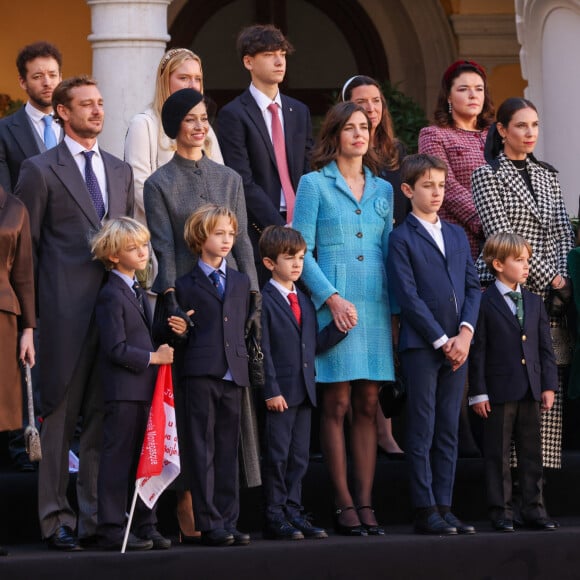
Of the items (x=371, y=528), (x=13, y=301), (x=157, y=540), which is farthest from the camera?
(x=371, y=528)

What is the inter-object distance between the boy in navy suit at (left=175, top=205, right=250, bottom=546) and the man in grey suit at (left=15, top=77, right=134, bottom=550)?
38 centimetres

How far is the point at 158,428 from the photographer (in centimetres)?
718

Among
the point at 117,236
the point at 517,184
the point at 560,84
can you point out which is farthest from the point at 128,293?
the point at 560,84

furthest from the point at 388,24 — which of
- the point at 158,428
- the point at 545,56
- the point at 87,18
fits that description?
the point at 158,428

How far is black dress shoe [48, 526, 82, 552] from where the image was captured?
7.19 meters

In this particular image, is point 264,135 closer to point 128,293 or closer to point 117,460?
point 128,293

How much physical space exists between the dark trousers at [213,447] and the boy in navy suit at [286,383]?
195 mm

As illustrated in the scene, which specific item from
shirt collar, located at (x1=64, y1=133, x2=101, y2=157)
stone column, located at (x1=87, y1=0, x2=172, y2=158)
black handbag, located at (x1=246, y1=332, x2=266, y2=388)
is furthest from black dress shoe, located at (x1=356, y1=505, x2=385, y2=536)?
stone column, located at (x1=87, y1=0, x2=172, y2=158)

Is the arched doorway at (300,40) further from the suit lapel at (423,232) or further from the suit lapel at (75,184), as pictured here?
the suit lapel at (75,184)

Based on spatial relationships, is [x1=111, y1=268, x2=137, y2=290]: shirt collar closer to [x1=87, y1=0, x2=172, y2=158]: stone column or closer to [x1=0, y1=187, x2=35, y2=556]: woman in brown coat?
[x1=0, y1=187, x2=35, y2=556]: woman in brown coat

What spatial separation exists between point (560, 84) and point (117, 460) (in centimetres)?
392

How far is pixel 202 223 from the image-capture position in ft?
24.2

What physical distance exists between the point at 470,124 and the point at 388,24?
529 centimetres

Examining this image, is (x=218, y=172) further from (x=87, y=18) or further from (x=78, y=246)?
(x=87, y=18)
